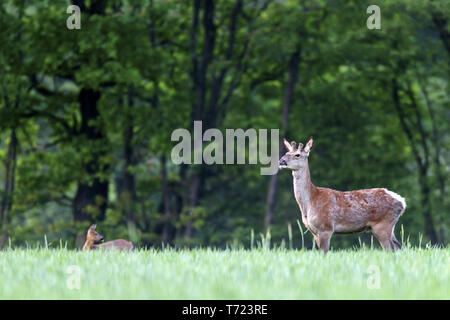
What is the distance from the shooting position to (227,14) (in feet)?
84.5

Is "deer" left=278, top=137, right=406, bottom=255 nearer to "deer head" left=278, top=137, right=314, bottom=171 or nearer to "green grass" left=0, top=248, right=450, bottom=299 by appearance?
"deer head" left=278, top=137, right=314, bottom=171

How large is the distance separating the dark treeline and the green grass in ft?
40.8

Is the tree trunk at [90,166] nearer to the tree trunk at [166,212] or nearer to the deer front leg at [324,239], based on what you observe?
the tree trunk at [166,212]

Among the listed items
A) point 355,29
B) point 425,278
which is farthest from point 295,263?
point 355,29

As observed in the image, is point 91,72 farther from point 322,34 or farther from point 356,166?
point 356,166

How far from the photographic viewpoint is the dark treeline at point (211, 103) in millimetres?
22562

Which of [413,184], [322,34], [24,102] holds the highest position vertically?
[322,34]

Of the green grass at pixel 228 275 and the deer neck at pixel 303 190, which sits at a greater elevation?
the deer neck at pixel 303 190

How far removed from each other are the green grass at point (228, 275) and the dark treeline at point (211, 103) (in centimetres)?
1245

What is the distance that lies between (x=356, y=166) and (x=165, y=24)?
318 inches

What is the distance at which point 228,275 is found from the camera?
7.27 m

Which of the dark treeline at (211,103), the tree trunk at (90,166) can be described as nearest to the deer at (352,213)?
the dark treeline at (211,103)

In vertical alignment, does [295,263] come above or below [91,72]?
below

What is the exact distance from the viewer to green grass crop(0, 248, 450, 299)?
6.41 m
